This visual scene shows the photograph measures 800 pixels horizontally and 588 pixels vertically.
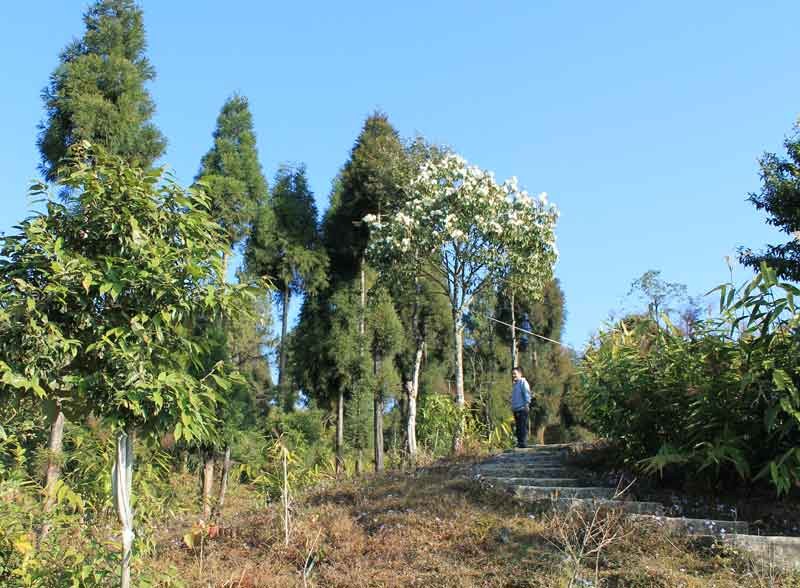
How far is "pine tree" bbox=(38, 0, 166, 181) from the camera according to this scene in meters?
13.2

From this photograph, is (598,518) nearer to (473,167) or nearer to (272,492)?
(272,492)

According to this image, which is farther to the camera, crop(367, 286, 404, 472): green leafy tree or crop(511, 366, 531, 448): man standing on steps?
crop(367, 286, 404, 472): green leafy tree

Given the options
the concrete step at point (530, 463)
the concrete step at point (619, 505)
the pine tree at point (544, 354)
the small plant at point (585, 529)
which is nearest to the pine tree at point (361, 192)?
the concrete step at point (530, 463)

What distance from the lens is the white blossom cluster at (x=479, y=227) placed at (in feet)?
46.1

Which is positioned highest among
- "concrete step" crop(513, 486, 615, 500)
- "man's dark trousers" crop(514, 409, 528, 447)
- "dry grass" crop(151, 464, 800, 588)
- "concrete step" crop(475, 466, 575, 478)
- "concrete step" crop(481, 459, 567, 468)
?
"man's dark trousers" crop(514, 409, 528, 447)

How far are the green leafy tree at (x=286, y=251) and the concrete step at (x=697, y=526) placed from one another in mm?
15247

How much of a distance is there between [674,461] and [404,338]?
48.4ft

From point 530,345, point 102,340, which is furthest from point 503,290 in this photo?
point 530,345

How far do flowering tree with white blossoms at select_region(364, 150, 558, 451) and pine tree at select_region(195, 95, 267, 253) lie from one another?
6.55 m

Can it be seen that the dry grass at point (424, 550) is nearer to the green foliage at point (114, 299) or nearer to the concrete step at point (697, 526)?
the concrete step at point (697, 526)

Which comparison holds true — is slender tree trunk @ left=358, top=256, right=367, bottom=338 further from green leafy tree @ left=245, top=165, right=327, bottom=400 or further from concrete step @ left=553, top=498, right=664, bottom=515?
concrete step @ left=553, top=498, right=664, bottom=515

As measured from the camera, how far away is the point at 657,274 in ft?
106

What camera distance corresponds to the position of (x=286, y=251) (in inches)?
811

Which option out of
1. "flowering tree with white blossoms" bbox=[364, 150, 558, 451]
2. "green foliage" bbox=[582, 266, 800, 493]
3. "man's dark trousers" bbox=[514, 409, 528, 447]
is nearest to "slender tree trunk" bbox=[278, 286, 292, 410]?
"flowering tree with white blossoms" bbox=[364, 150, 558, 451]
